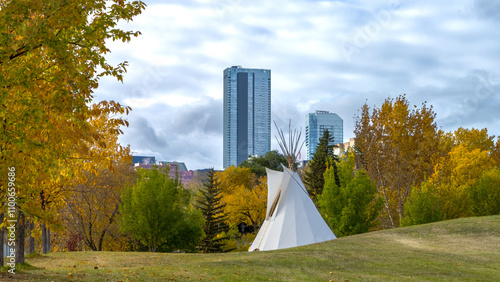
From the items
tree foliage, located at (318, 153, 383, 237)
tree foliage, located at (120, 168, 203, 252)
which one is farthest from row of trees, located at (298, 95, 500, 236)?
tree foliage, located at (120, 168, 203, 252)

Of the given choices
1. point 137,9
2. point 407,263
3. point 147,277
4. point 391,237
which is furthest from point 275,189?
point 137,9

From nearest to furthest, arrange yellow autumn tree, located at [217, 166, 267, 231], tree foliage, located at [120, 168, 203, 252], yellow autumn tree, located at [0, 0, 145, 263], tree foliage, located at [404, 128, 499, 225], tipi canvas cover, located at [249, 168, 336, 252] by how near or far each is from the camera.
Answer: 1. yellow autumn tree, located at [0, 0, 145, 263]
2. tipi canvas cover, located at [249, 168, 336, 252]
3. tree foliage, located at [404, 128, 499, 225]
4. tree foliage, located at [120, 168, 203, 252]
5. yellow autumn tree, located at [217, 166, 267, 231]

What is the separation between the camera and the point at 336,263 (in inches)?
551

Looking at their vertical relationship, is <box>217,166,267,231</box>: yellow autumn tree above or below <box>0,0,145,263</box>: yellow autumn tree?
below

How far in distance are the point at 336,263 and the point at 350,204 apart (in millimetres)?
13128

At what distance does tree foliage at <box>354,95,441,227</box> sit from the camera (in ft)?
97.5

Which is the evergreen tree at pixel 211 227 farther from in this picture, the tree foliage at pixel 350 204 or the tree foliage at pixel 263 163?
the tree foliage at pixel 263 163

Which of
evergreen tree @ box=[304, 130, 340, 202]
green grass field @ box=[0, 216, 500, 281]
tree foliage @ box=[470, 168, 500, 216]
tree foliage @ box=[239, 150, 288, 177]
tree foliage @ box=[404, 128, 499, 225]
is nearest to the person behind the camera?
green grass field @ box=[0, 216, 500, 281]

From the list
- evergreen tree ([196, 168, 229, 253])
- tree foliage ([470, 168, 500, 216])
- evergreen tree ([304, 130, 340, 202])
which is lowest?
evergreen tree ([196, 168, 229, 253])

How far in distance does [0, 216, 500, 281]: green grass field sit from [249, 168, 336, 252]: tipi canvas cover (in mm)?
2178

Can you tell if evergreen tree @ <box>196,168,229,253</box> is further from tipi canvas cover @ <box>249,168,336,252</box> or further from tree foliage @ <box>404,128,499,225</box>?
tree foliage @ <box>404,128,499,225</box>

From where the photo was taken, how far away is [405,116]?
97.9 ft

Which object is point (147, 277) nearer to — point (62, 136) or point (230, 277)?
point (230, 277)

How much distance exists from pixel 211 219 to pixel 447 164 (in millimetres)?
19178
